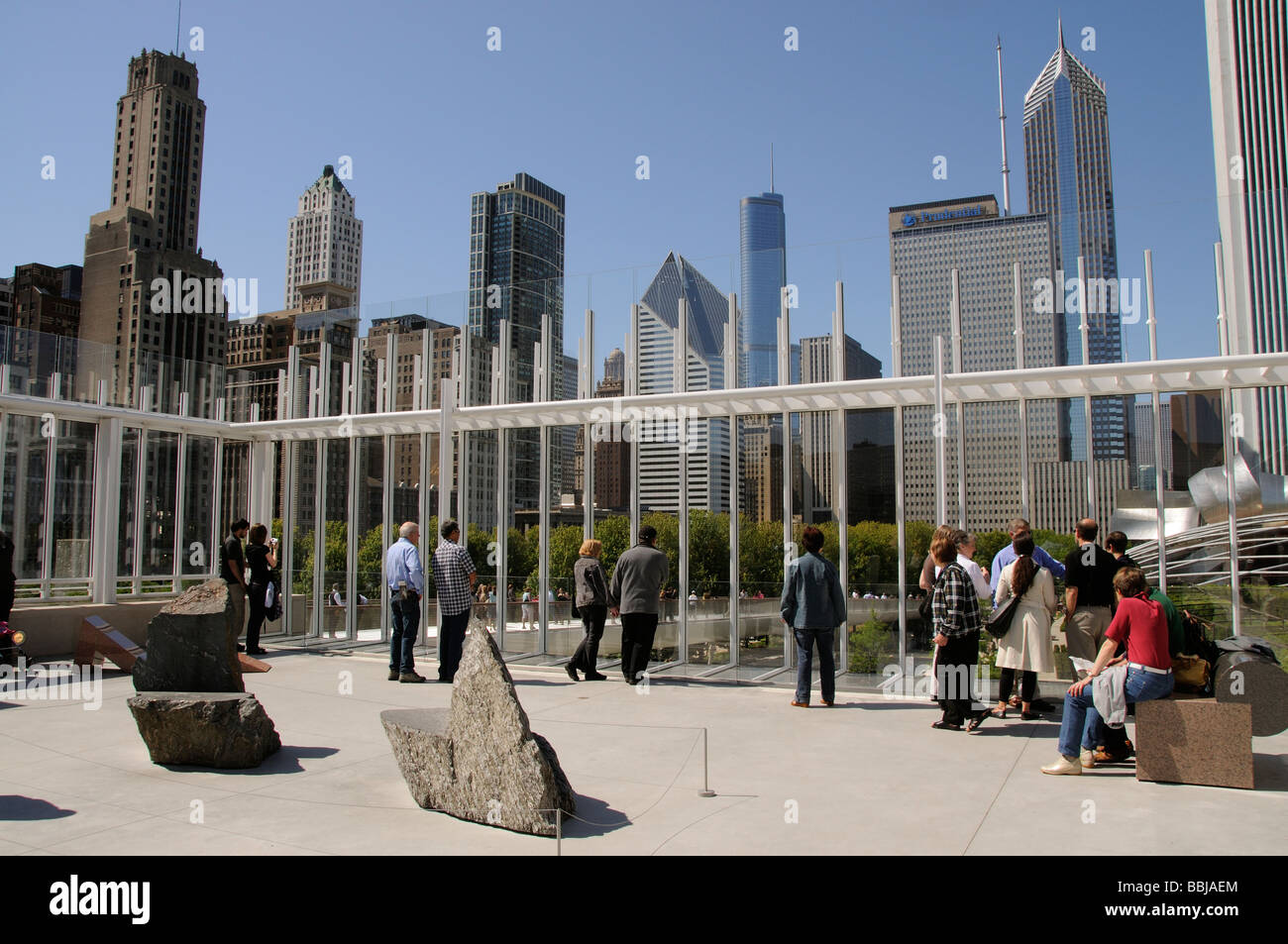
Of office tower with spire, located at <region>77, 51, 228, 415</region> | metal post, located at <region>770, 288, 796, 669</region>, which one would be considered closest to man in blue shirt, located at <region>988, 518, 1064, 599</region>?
metal post, located at <region>770, 288, 796, 669</region>

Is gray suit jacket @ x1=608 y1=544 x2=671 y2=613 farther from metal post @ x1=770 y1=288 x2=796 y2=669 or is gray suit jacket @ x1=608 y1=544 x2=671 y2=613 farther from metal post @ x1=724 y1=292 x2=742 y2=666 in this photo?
metal post @ x1=770 y1=288 x2=796 y2=669

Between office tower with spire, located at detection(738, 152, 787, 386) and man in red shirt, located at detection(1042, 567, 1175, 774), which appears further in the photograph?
office tower with spire, located at detection(738, 152, 787, 386)

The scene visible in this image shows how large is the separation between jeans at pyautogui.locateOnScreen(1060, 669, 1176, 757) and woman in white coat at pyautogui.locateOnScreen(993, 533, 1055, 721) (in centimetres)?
126

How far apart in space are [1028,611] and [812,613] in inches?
75.7

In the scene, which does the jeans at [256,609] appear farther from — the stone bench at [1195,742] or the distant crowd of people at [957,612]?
the stone bench at [1195,742]

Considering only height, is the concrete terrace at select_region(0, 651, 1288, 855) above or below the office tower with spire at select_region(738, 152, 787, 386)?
below

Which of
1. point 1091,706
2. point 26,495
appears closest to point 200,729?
point 1091,706

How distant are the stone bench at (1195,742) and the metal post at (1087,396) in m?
3.93

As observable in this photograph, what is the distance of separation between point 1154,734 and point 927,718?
248cm

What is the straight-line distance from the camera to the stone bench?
5402 millimetres

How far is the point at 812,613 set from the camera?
835 centimetres

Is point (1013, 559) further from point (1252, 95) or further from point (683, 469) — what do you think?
point (1252, 95)

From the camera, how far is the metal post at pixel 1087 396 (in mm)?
9203

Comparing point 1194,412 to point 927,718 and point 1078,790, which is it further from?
point 1078,790
